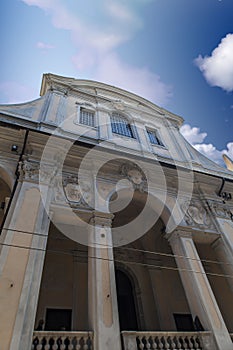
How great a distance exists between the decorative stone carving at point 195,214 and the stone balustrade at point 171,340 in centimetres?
375

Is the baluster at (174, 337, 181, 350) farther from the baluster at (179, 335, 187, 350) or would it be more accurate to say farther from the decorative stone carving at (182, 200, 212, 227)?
the decorative stone carving at (182, 200, 212, 227)

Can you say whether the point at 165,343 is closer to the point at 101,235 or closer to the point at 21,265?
the point at 101,235

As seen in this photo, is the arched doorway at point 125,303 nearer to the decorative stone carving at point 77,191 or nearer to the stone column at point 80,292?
the stone column at point 80,292

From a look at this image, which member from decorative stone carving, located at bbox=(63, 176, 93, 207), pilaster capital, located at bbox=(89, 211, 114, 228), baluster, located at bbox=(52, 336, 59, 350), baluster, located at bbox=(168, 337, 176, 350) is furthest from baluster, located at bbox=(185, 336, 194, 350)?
decorative stone carving, located at bbox=(63, 176, 93, 207)

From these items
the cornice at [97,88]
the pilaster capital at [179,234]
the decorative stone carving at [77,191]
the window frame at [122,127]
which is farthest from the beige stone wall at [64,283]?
the cornice at [97,88]

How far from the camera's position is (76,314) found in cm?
814

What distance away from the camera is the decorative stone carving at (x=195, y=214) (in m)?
9.03

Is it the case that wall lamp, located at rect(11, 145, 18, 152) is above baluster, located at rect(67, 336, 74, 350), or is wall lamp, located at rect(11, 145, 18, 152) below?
above

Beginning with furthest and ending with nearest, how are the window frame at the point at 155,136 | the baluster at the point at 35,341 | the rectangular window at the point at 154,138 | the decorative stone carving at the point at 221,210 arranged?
the rectangular window at the point at 154,138
the window frame at the point at 155,136
the decorative stone carving at the point at 221,210
the baluster at the point at 35,341

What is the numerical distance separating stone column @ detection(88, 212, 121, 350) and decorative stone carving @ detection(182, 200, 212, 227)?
345 cm

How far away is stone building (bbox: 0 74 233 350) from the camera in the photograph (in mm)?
5328

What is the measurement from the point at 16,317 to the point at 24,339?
0.42 m

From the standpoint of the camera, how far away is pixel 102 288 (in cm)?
579


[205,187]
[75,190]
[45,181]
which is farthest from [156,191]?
[45,181]
